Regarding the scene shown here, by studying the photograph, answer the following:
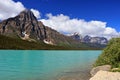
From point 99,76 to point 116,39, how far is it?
23669 millimetres

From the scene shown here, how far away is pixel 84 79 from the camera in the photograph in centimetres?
3064

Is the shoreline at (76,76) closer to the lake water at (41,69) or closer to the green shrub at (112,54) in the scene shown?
the lake water at (41,69)

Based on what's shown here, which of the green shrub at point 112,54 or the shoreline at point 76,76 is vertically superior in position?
the green shrub at point 112,54

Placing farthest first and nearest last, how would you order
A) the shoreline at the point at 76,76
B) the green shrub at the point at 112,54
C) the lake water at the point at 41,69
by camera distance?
the green shrub at the point at 112,54 → the lake water at the point at 41,69 → the shoreline at the point at 76,76

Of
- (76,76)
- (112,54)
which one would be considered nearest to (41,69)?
(76,76)

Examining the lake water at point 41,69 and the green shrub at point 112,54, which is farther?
the green shrub at point 112,54

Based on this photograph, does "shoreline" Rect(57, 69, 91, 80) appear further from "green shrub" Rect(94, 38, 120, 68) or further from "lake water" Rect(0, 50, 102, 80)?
"green shrub" Rect(94, 38, 120, 68)

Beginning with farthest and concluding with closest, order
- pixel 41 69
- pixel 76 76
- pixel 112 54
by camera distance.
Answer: pixel 41 69
pixel 112 54
pixel 76 76

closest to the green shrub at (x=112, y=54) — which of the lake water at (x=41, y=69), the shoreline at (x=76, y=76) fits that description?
the lake water at (x=41, y=69)

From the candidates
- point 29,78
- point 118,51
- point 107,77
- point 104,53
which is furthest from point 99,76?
point 104,53

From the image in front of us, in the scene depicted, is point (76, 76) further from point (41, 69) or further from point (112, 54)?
point (41, 69)

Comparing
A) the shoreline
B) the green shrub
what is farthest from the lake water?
the green shrub

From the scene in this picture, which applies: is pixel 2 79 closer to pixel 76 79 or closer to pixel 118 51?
pixel 76 79

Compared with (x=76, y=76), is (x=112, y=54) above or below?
above
